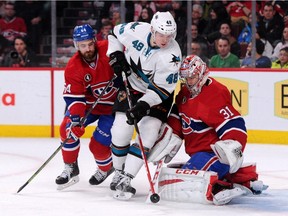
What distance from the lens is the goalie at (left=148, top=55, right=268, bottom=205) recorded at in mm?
5059

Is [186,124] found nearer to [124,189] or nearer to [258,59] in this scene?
[124,189]

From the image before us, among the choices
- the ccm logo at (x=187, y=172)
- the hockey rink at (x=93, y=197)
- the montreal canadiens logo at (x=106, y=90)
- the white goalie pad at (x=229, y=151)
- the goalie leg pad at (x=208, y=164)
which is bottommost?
the hockey rink at (x=93, y=197)

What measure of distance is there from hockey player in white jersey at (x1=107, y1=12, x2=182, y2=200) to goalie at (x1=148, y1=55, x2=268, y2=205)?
98 mm

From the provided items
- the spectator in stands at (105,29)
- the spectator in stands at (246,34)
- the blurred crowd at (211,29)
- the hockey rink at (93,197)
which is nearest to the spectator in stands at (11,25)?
the blurred crowd at (211,29)

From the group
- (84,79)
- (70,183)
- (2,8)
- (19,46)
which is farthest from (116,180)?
(2,8)

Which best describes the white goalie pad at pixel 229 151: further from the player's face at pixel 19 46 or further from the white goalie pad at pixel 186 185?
the player's face at pixel 19 46

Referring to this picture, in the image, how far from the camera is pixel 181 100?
5340mm

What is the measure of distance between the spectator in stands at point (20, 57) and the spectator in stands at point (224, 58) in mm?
1753

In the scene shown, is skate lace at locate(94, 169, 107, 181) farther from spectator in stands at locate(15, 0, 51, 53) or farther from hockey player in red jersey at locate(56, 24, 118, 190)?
spectator in stands at locate(15, 0, 51, 53)

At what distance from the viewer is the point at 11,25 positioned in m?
9.30

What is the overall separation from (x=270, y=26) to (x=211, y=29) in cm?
61

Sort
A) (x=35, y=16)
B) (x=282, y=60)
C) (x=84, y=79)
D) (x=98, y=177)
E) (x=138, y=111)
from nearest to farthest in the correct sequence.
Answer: (x=138, y=111) < (x=84, y=79) < (x=98, y=177) < (x=282, y=60) < (x=35, y=16)

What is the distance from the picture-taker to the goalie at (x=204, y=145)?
506cm

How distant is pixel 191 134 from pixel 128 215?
2.47 feet
